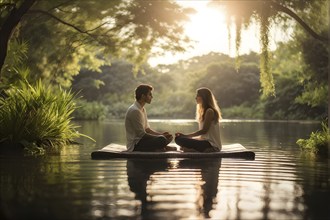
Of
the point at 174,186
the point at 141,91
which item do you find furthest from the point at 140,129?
the point at 174,186

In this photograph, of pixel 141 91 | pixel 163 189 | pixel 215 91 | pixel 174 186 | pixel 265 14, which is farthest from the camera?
pixel 215 91

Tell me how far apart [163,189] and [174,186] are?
26cm

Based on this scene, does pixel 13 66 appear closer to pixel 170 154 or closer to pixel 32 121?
pixel 32 121

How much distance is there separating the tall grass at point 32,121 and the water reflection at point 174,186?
3.03m

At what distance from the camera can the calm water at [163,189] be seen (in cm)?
448

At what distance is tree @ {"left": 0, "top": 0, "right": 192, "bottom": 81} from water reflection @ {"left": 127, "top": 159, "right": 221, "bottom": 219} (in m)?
10.6

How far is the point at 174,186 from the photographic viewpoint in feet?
19.6

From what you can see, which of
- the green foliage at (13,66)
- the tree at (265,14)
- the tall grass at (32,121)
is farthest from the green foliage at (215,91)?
the tall grass at (32,121)

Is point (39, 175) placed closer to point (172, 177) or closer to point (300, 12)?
point (172, 177)

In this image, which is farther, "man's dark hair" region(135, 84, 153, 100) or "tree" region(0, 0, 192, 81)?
"tree" region(0, 0, 192, 81)

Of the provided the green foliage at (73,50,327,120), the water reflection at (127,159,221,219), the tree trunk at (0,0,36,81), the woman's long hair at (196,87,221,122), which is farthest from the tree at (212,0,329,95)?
the green foliage at (73,50,327,120)

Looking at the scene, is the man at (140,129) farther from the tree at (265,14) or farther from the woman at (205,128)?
the tree at (265,14)

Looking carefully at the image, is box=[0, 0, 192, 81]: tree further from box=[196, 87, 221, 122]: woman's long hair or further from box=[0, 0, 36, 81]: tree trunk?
box=[196, 87, 221, 122]: woman's long hair

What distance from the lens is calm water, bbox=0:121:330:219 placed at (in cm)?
448
